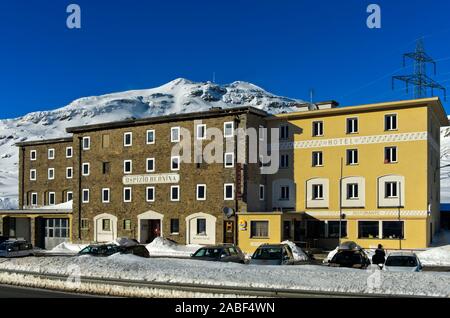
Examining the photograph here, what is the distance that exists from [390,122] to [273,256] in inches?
958

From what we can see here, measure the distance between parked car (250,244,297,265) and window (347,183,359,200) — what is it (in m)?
21.7

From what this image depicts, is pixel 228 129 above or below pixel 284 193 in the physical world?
above

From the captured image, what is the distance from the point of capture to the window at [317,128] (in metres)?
48.9

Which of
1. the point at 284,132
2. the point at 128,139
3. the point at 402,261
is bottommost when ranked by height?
the point at 402,261

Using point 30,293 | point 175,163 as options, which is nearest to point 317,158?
point 175,163

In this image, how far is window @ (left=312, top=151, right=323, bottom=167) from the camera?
48.7 m

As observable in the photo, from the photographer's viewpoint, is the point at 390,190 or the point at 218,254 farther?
the point at 390,190

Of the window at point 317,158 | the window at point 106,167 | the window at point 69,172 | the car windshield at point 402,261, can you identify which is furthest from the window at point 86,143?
the car windshield at point 402,261

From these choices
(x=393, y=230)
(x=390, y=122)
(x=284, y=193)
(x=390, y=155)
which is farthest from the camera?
(x=284, y=193)

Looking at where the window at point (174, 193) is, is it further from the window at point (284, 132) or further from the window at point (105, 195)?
the window at point (284, 132)

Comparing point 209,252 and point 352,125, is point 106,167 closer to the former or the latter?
point 352,125

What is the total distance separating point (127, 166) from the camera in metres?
55.8

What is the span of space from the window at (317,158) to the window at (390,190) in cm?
619
